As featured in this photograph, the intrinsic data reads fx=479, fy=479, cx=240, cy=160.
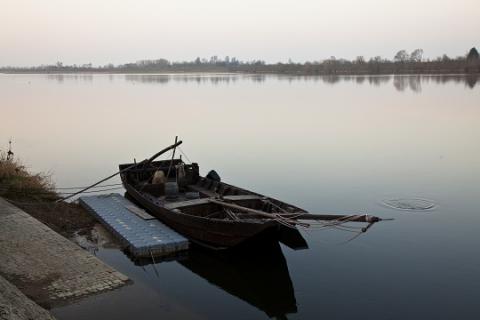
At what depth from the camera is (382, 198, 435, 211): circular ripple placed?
14289 mm

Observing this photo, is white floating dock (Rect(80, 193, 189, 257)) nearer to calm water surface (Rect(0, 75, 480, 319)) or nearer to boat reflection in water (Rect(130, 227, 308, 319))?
boat reflection in water (Rect(130, 227, 308, 319))

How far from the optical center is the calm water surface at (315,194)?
906 centimetres

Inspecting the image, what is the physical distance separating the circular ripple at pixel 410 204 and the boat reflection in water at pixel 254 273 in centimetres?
486

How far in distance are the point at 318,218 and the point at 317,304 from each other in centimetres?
162

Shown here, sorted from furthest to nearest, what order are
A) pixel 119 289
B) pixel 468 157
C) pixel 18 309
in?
pixel 468 157 < pixel 119 289 < pixel 18 309

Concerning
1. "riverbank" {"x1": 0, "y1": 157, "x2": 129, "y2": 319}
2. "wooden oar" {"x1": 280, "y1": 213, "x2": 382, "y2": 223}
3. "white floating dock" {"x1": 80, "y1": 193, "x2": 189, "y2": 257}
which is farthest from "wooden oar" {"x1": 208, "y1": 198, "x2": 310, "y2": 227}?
"riverbank" {"x1": 0, "y1": 157, "x2": 129, "y2": 319}

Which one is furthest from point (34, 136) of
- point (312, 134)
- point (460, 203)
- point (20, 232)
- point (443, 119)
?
point (443, 119)

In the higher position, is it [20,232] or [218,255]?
[20,232]

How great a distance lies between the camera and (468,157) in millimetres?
20750

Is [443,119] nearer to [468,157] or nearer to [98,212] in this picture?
[468,157]

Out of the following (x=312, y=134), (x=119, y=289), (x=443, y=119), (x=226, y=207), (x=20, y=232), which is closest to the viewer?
(x=119, y=289)

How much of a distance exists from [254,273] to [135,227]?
142 inches

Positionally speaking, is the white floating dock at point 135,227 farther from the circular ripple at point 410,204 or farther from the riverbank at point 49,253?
the circular ripple at point 410,204

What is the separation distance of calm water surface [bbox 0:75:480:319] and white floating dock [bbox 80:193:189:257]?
0.37m
